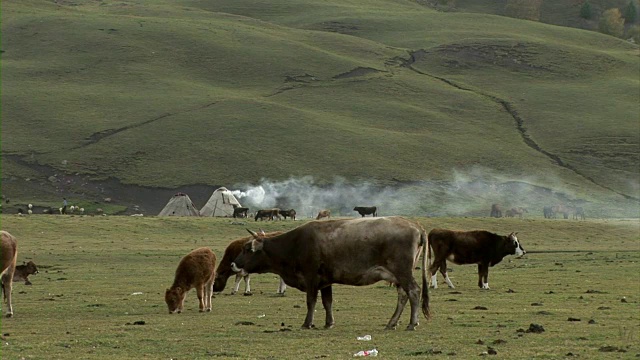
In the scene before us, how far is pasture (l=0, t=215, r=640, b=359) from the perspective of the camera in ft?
62.8

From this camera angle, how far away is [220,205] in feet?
286

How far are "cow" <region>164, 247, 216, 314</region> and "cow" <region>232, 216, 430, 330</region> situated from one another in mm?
4184

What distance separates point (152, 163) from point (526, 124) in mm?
49571

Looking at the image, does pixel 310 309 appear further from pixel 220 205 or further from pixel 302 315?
pixel 220 205

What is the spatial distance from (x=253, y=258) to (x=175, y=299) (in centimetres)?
318

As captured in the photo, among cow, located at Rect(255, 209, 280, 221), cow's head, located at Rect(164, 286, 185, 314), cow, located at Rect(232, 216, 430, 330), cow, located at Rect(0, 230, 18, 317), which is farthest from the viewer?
cow, located at Rect(255, 209, 280, 221)

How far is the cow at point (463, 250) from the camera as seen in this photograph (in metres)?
34.1

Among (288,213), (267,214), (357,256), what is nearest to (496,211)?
(288,213)

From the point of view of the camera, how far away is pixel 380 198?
9706 centimetres

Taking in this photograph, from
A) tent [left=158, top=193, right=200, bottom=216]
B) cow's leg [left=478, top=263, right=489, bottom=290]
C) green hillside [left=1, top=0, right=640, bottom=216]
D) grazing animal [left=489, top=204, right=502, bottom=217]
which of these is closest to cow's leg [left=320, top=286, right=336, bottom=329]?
cow's leg [left=478, top=263, right=489, bottom=290]

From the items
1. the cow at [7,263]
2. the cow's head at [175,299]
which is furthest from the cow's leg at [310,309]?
the cow at [7,263]

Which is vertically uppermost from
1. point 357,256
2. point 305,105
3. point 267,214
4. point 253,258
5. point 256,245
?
point 357,256

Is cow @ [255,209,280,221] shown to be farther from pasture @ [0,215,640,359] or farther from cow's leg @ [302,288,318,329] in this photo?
cow's leg @ [302,288,318,329]

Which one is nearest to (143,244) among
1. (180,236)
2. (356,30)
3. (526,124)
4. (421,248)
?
(180,236)
